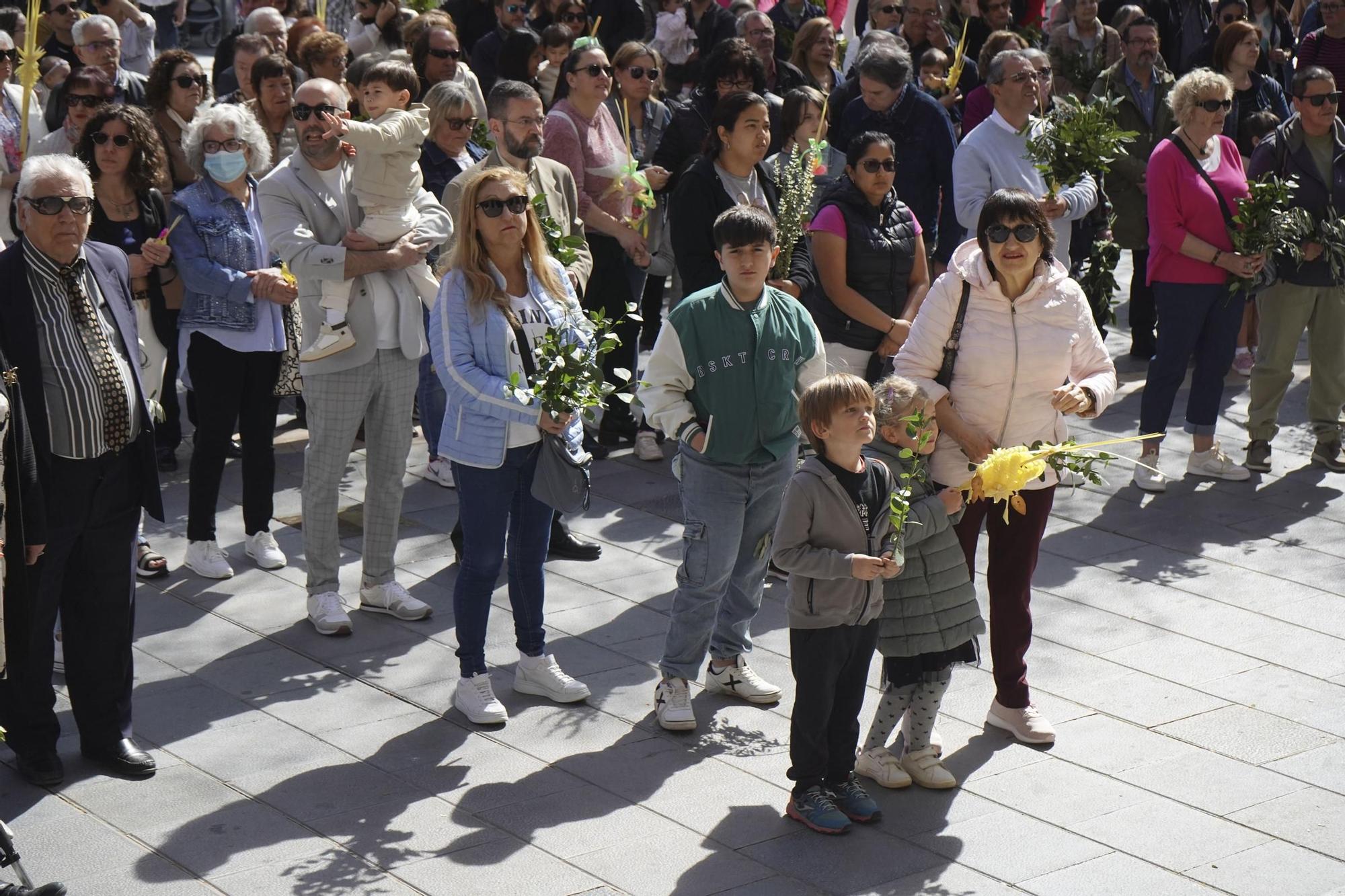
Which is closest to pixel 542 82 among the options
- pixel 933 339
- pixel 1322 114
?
pixel 1322 114

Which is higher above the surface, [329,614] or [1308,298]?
[1308,298]

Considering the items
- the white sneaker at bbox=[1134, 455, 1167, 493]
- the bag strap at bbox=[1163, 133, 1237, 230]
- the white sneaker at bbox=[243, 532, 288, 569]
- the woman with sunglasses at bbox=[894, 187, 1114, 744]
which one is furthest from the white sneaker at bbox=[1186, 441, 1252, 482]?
the white sneaker at bbox=[243, 532, 288, 569]

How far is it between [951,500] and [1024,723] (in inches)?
42.8

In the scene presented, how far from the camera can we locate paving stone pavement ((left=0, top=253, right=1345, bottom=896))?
5.10m

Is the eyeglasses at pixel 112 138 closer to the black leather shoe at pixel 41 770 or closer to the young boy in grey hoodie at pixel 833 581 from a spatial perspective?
the black leather shoe at pixel 41 770

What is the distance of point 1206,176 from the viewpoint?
29.4 ft

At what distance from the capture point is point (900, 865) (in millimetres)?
5160

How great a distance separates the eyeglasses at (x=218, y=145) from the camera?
7453 mm

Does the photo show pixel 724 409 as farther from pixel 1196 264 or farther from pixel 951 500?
pixel 1196 264

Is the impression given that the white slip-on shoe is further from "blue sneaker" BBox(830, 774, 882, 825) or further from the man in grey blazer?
"blue sneaker" BBox(830, 774, 882, 825)

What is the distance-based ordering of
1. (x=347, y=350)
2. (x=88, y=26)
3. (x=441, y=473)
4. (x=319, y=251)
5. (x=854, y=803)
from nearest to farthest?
(x=854, y=803)
(x=319, y=251)
(x=347, y=350)
(x=441, y=473)
(x=88, y=26)

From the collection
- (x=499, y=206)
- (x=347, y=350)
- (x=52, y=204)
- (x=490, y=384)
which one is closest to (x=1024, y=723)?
(x=490, y=384)

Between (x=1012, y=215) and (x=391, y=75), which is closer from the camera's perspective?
(x=1012, y=215)

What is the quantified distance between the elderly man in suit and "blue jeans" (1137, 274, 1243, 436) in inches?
225
